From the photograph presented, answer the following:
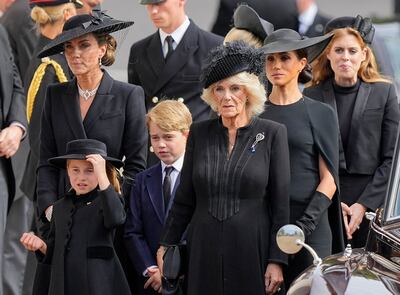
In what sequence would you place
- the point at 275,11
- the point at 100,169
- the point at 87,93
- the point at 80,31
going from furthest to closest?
the point at 275,11 < the point at 87,93 < the point at 80,31 < the point at 100,169

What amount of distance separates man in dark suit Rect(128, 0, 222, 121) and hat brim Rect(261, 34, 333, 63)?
51.2 inches

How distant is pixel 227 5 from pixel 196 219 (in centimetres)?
382

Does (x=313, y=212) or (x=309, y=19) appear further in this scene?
(x=309, y=19)

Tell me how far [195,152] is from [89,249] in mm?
872

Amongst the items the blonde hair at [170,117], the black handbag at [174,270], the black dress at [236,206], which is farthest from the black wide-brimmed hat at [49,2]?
the black handbag at [174,270]

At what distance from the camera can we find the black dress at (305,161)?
8.01 metres

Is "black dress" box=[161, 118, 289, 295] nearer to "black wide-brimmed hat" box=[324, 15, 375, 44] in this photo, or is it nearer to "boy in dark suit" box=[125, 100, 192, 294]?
"boy in dark suit" box=[125, 100, 192, 294]

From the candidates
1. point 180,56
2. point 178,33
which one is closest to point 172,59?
point 180,56

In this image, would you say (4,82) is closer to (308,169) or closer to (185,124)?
(185,124)

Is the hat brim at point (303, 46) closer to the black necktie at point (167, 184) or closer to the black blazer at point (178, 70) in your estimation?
the black necktie at point (167, 184)

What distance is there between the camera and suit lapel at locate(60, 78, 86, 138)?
334 inches

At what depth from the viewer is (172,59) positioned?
381 inches

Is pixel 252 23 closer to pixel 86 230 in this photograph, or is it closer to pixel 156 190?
pixel 156 190

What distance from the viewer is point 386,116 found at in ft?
29.3
